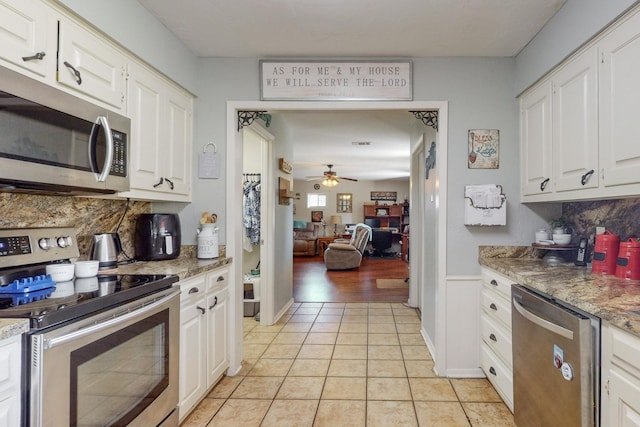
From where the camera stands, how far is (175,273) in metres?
1.83

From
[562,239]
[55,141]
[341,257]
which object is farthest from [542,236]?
[341,257]

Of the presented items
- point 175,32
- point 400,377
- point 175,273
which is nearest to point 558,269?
point 400,377

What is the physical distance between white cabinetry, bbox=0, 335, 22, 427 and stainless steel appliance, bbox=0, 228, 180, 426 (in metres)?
0.02

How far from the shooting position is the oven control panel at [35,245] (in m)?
1.44

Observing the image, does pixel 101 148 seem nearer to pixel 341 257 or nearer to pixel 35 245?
pixel 35 245

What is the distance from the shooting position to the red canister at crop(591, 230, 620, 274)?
178cm

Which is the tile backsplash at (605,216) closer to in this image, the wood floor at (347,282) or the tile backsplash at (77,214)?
the wood floor at (347,282)

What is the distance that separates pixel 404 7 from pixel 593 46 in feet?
3.06

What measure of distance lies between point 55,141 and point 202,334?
4.16ft

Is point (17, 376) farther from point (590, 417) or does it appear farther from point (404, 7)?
point (404, 7)

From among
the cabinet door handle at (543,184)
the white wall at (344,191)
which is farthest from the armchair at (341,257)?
the cabinet door handle at (543,184)

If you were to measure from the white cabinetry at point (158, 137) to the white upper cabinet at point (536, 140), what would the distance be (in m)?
2.28

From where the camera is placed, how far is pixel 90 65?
1.64 meters

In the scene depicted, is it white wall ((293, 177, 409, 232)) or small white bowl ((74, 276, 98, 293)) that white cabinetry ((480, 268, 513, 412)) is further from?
white wall ((293, 177, 409, 232))
